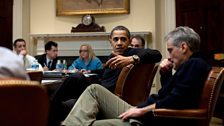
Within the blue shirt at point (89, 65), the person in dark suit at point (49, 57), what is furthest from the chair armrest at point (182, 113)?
the person in dark suit at point (49, 57)

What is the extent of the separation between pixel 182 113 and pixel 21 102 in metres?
1.18

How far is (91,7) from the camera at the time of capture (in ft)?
21.5

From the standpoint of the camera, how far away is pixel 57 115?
2.58 m

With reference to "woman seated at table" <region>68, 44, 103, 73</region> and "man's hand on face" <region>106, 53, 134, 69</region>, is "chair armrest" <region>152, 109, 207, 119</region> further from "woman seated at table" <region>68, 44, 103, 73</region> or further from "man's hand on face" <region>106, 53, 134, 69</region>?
"woman seated at table" <region>68, 44, 103, 73</region>

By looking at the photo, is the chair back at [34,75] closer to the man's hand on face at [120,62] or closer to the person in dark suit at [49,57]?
the man's hand on face at [120,62]

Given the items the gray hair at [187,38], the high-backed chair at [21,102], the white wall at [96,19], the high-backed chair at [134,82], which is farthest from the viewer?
the white wall at [96,19]

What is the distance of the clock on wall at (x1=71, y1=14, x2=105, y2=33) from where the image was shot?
21.2ft

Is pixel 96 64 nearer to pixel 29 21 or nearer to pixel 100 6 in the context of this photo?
pixel 100 6

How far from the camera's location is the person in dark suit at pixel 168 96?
6.28ft

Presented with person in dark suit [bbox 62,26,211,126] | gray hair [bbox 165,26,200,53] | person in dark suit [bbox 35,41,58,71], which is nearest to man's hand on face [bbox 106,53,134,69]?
person in dark suit [bbox 62,26,211,126]

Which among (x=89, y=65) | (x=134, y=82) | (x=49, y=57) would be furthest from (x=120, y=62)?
(x=49, y=57)

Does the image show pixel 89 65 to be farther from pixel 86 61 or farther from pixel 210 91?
pixel 210 91

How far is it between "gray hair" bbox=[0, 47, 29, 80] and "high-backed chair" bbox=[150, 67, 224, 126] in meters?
1.14

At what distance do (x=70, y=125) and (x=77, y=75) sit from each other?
0.73m
